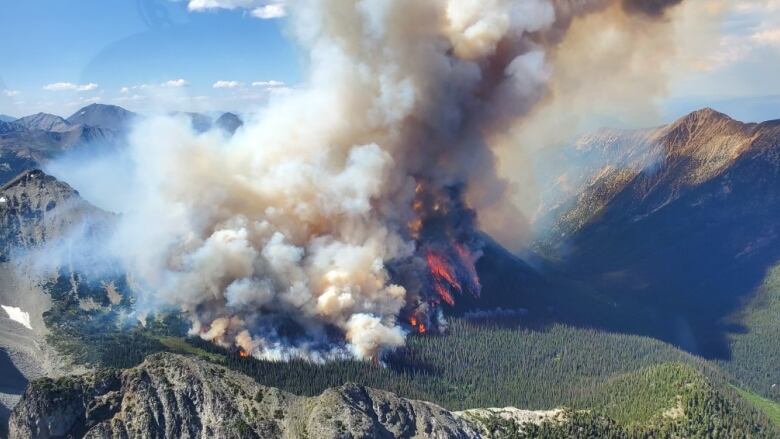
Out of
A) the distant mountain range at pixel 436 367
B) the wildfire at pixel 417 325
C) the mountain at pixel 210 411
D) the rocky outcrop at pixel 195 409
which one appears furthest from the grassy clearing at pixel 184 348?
the wildfire at pixel 417 325

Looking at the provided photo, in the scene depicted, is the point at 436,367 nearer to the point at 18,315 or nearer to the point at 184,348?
the point at 184,348

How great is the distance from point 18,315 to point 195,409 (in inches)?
2360

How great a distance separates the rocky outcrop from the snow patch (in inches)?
1884

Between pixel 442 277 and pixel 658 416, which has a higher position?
pixel 442 277

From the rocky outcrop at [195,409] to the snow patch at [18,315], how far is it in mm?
47860

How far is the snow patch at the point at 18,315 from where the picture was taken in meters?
119

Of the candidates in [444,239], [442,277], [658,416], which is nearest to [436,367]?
[658,416]

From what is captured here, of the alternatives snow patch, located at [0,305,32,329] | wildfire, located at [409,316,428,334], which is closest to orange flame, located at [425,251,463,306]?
wildfire, located at [409,316,428,334]

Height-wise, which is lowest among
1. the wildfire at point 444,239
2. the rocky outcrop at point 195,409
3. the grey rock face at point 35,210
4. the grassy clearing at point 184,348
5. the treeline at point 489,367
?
the rocky outcrop at point 195,409

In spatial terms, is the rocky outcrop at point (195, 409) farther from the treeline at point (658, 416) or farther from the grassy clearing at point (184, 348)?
the grassy clearing at point (184, 348)

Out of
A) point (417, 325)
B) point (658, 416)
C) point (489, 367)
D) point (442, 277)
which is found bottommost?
point (658, 416)

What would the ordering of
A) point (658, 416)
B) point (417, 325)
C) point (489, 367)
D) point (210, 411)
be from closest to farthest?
1. point (210, 411)
2. point (658, 416)
3. point (489, 367)
4. point (417, 325)

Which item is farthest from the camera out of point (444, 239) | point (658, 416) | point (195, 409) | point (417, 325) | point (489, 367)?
point (444, 239)

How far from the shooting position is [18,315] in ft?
396
